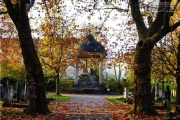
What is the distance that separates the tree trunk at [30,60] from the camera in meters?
13.0

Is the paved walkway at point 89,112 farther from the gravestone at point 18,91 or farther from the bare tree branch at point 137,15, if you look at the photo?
the bare tree branch at point 137,15

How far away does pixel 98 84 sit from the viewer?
46.2 m

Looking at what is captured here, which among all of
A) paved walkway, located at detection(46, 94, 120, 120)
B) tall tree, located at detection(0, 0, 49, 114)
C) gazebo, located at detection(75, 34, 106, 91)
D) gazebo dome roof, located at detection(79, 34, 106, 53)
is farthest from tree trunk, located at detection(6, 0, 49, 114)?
gazebo dome roof, located at detection(79, 34, 106, 53)

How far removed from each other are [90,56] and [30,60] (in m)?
25.7

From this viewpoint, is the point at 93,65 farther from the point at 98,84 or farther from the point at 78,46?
the point at 78,46

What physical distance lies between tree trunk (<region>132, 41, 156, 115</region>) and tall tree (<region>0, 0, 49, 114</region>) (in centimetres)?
423

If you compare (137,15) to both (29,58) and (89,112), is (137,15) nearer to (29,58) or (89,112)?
(29,58)

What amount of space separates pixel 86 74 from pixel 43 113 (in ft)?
113

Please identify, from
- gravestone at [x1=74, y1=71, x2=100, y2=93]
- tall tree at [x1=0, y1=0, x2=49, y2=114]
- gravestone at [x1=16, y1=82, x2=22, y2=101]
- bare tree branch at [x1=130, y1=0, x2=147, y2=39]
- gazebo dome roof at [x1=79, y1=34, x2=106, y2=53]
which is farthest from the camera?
gravestone at [x1=74, y1=71, x2=100, y2=93]

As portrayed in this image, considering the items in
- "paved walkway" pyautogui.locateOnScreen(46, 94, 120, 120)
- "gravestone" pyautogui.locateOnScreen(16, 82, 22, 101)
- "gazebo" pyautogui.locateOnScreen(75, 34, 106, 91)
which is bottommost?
"paved walkway" pyautogui.locateOnScreen(46, 94, 120, 120)

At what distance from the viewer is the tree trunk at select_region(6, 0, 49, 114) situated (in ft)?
42.6

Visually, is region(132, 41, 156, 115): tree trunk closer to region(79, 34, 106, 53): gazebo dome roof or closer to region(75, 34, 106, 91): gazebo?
region(75, 34, 106, 91): gazebo

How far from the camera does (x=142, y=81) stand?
13.2 meters

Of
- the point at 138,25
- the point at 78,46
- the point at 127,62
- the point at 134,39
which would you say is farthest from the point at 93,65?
the point at 138,25
